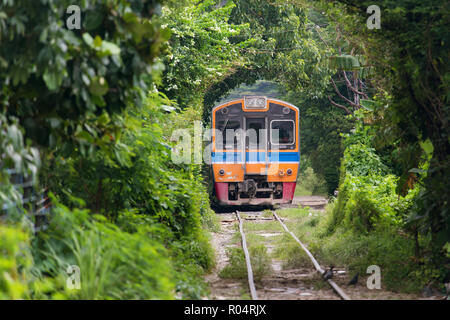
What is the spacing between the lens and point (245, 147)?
19.5 metres

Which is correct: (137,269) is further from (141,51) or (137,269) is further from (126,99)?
(141,51)

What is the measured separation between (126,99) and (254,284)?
12.6 ft

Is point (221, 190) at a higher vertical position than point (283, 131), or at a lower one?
lower

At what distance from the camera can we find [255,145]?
19.7m

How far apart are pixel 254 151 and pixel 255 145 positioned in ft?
0.76

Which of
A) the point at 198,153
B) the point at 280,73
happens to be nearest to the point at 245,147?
the point at 198,153

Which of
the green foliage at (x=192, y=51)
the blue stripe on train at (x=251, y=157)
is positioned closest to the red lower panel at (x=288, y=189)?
the blue stripe on train at (x=251, y=157)

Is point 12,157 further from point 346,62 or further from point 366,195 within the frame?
point 366,195

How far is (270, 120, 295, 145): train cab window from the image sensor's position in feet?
65.2

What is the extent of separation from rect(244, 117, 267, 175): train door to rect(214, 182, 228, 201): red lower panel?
2.85 ft

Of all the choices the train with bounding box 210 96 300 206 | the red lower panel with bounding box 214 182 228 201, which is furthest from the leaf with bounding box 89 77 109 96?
the red lower panel with bounding box 214 182 228 201

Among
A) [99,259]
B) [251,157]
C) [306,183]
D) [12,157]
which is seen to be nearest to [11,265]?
[12,157]

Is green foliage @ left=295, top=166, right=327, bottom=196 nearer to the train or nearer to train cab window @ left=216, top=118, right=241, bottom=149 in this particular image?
the train

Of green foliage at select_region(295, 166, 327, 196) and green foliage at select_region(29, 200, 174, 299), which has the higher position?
green foliage at select_region(29, 200, 174, 299)
